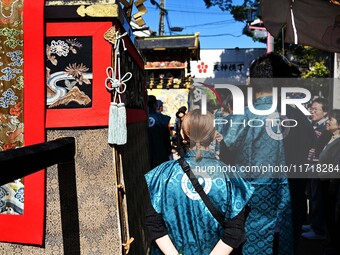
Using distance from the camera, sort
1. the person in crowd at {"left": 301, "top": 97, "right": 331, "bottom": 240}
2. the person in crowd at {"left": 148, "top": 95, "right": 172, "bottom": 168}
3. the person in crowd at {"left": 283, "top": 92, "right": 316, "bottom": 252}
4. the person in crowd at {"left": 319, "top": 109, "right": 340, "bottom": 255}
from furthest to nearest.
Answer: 1. the person in crowd at {"left": 148, "top": 95, "right": 172, "bottom": 168}
2. the person in crowd at {"left": 301, "top": 97, "right": 331, "bottom": 240}
3. the person in crowd at {"left": 319, "top": 109, "right": 340, "bottom": 255}
4. the person in crowd at {"left": 283, "top": 92, "right": 316, "bottom": 252}

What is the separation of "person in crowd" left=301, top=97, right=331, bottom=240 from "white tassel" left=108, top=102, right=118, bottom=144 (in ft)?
8.98

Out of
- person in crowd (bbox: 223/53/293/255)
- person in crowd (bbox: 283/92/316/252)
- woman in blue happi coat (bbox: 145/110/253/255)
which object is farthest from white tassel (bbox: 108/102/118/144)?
person in crowd (bbox: 283/92/316/252)

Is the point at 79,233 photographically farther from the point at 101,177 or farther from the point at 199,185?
the point at 199,185

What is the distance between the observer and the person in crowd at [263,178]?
253 centimetres

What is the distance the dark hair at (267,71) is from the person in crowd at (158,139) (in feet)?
8.76

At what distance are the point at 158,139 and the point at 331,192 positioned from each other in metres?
2.29

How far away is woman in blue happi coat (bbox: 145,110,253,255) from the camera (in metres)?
1.85

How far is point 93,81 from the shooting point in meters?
2.14

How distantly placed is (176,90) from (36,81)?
10.9 metres

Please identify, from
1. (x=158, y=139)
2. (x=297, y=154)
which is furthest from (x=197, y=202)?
(x=158, y=139)

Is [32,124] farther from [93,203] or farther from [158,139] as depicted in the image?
[158,139]

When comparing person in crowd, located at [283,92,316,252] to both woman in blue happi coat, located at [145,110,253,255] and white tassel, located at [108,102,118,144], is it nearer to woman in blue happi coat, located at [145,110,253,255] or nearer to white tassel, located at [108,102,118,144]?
woman in blue happi coat, located at [145,110,253,255]


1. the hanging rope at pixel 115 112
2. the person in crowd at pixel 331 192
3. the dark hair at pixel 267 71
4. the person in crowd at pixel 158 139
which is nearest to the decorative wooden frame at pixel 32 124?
the hanging rope at pixel 115 112

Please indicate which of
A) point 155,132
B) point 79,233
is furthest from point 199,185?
point 155,132
